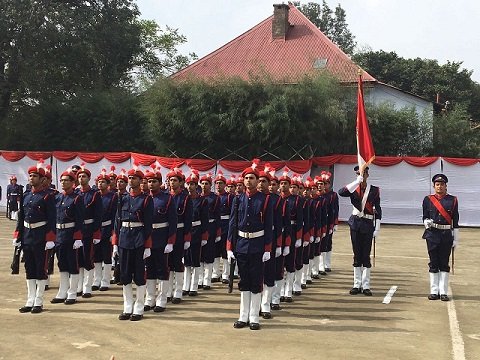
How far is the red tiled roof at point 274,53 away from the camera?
33094 mm

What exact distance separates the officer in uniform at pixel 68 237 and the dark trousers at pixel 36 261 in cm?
48

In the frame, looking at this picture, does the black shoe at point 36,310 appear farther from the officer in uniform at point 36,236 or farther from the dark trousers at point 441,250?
the dark trousers at point 441,250

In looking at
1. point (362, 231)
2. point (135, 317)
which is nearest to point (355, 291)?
point (362, 231)

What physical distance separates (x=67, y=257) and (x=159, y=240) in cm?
147

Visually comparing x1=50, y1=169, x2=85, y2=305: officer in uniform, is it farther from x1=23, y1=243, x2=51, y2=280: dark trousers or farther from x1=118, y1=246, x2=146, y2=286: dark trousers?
x1=118, y1=246, x2=146, y2=286: dark trousers

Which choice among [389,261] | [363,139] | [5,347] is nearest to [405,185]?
[389,261]

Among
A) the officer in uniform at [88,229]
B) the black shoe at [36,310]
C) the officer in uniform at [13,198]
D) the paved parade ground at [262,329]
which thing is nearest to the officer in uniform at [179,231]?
the paved parade ground at [262,329]

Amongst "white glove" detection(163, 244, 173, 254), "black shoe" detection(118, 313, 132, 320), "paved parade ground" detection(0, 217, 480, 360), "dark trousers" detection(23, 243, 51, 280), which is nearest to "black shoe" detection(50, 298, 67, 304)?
"paved parade ground" detection(0, 217, 480, 360)

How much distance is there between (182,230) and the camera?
30.9 feet

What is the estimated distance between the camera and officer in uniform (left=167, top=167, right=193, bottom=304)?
30.5ft

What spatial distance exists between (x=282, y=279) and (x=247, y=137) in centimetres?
1627

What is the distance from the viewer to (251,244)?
7.80 meters

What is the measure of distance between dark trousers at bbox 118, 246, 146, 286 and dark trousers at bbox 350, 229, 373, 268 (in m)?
4.17

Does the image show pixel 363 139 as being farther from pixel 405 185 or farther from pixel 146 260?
pixel 405 185
